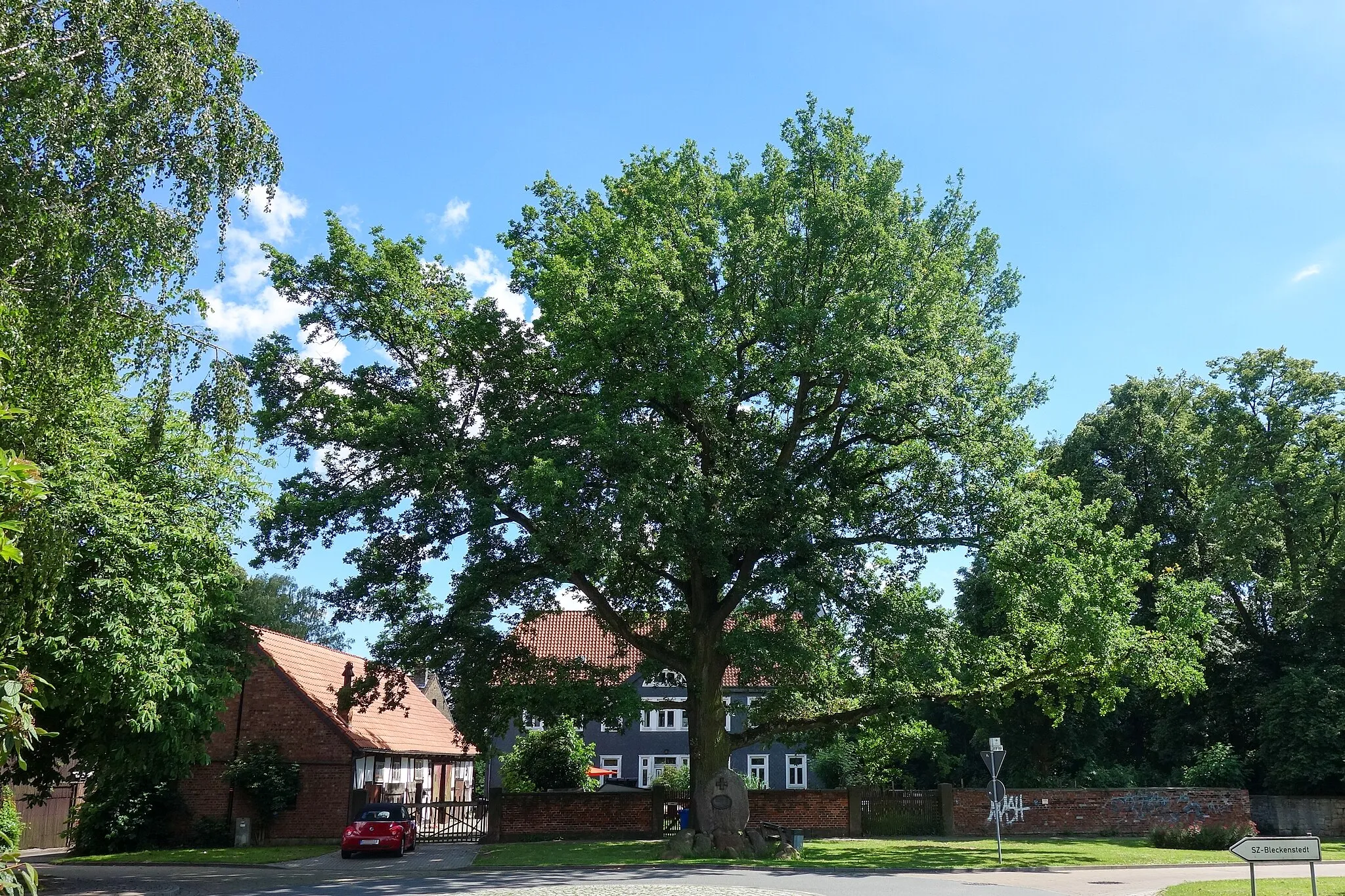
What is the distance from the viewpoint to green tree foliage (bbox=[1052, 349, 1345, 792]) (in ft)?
108

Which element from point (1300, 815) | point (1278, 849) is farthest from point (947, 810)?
point (1278, 849)

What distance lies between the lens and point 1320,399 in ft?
119

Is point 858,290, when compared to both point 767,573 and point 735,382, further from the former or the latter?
point 767,573

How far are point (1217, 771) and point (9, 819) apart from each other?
3397cm

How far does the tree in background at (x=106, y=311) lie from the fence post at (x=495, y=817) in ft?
46.0

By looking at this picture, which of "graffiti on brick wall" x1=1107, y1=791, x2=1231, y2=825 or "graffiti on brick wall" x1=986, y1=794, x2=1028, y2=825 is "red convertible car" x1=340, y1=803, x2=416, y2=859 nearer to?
"graffiti on brick wall" x1=986, y1=794, x2=1028, y2=825

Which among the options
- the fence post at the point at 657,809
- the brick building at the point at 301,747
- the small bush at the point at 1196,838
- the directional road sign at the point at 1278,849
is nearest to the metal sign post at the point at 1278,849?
the directional road sign at the point at 1278,849

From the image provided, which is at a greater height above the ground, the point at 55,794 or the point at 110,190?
the point at 110,190

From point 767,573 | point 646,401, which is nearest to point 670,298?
point 646,401

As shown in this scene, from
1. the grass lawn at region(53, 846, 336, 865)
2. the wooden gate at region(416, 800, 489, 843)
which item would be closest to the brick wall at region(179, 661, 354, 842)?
the grass lawn at region(53, 846, 336, 865)

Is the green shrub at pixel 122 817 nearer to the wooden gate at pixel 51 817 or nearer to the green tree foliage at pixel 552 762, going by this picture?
the wooden gate at pixel 51 817

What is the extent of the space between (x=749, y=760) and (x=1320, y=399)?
2745 cm

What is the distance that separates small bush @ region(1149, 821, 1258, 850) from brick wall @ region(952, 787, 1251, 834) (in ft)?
6.56

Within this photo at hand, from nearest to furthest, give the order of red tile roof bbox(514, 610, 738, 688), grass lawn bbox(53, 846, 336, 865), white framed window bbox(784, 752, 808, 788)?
grass lawn bbox(53, 846, 336, 865) < red tile roof bbox(514, 610, 738, 688) < white framed window bbox(784, 752, 808, 788)
